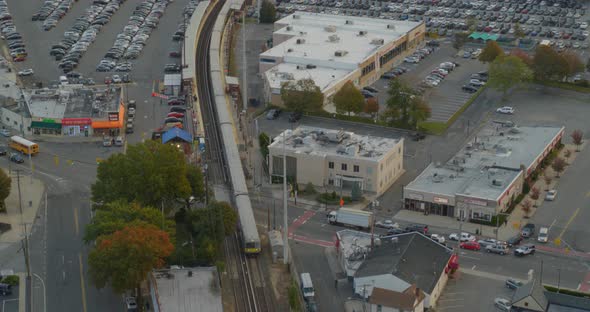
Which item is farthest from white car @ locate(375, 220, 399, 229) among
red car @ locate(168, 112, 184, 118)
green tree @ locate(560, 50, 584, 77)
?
green tree @ locate(560, 50, 584, 77)

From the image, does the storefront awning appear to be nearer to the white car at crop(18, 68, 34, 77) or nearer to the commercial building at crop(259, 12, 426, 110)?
the white car at crop(18, 68, 34, 77)

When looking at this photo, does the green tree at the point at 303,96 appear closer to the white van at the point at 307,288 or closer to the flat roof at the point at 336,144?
the flat roof at the point at 336,144

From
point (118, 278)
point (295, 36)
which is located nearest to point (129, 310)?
point (118, 278)

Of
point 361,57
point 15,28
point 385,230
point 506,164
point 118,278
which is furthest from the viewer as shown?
point 15,28

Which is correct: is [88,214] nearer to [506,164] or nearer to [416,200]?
[416,200]

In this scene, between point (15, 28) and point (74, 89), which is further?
point (15, 28)

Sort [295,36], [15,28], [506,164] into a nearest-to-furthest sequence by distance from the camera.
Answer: [506,164], [295,36], [15,28]
